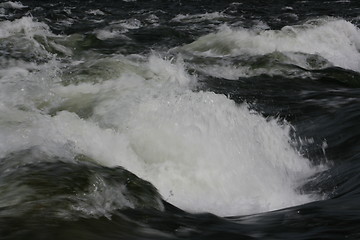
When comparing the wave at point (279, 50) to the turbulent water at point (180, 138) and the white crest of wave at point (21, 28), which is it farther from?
the white crest of wave at point (21, 28)

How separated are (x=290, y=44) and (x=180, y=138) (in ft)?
21.7

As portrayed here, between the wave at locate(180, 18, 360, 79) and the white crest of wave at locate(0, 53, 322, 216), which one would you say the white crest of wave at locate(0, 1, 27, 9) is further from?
the white crest of wave at locate(0, 53, 322, 216)

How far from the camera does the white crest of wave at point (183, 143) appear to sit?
197 inches

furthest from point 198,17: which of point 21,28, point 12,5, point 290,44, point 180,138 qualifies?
point 180,138

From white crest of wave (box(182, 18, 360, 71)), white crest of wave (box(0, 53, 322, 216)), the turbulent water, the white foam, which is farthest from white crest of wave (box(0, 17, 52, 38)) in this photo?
the white foam

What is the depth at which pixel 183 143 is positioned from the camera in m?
5.80

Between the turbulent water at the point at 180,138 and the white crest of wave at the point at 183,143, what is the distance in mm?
19

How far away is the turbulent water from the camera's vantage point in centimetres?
381

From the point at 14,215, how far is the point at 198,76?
19.3 feet

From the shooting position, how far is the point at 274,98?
8.13 m

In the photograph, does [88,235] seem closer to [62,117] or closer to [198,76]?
[62,117]

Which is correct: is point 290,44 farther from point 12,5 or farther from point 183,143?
point 12,5

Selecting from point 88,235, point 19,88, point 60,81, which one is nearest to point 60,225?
point 88,235

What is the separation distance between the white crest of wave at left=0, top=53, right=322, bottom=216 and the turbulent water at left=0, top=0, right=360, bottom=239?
19 mm
